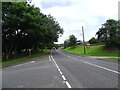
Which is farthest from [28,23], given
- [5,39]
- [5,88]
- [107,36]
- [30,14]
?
[5,88]

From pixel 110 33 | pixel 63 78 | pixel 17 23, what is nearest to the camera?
pixel 63 78

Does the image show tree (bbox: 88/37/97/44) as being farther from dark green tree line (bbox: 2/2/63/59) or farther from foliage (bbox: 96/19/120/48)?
dark green tree line (bbox: 2/2/63/59)

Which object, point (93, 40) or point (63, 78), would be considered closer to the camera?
point (63, 78)

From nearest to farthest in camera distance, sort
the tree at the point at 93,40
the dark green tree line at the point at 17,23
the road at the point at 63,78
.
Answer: the road at the point at 63,78 → the dark green tree line at the point at 17,23 → the tree at the point at 93,40

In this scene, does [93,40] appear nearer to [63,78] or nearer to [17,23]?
[17,23]

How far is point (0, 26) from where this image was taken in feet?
175

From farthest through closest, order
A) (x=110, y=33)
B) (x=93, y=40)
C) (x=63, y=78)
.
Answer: (x=93, y=40) → (x=110, y=33) → (x=63, y=78)

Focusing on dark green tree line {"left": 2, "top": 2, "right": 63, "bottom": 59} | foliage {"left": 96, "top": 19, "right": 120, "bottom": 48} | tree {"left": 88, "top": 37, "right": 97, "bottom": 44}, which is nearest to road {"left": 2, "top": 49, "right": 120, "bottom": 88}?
dark green tree line {"left": 2, "top": 2, "right": 63, "bottom": 59}

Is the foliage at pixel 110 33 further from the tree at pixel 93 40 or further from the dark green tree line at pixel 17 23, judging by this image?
the tree at pixel 93 40

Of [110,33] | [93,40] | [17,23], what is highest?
[17,23]

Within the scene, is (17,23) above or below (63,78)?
above

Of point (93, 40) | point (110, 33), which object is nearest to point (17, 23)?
point (110, 33)

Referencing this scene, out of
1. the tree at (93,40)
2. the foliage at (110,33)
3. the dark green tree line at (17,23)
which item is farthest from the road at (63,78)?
the tree at (93,40)

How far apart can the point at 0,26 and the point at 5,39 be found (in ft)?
19.5
